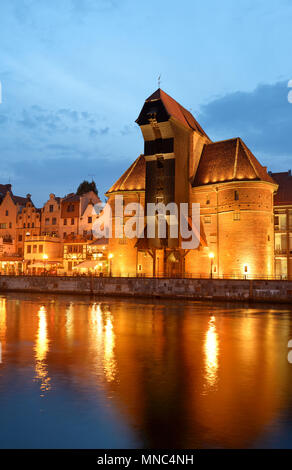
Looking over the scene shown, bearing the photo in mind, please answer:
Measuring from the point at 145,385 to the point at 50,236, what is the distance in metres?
57.6

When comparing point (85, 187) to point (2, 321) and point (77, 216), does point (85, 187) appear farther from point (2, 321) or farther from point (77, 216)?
point (2, 321)

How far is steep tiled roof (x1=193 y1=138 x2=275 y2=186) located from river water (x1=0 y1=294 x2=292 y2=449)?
25.2 meters

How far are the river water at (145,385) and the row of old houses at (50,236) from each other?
1476 inches

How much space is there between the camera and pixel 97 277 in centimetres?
5034

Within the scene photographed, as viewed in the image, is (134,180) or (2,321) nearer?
(2,321)

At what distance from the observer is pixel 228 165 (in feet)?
166

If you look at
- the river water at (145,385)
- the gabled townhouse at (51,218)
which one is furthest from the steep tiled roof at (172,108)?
the river water at (145,385)

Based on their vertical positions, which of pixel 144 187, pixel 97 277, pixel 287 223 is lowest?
pixel 97 277

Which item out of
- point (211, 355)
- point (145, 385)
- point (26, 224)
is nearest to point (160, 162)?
point (26, 224)

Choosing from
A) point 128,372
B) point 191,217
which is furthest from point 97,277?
point 128,372

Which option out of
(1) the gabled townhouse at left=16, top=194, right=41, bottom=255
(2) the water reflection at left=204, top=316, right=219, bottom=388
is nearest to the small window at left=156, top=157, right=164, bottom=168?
(2) the water reflection at left=204, top=316, right=219, bottom=388
